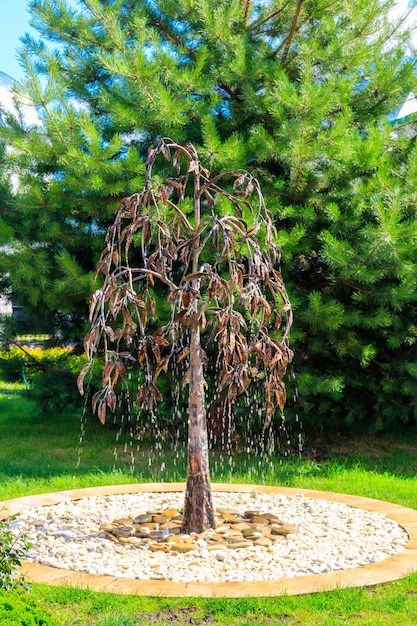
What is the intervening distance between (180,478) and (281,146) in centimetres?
273

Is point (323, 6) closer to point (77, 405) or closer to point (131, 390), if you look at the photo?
point (131, 390)

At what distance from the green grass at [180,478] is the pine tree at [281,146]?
0.55 m

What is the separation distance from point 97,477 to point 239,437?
5.88 ft

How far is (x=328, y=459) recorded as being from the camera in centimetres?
686

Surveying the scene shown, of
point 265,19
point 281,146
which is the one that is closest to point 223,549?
point 281,146

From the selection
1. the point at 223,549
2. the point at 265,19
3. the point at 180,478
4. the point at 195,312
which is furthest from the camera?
the point at 265,19

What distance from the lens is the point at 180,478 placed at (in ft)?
19.2

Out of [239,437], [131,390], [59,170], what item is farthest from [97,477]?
[59,170]

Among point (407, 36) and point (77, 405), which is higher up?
point (407, 36)

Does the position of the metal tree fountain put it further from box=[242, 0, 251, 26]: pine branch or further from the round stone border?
box=[242, 0, 251, 26]: pine branch

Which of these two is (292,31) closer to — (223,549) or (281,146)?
(281,146)

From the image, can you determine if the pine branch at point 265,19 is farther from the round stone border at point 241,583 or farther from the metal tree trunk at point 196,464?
the round stone border at point 241,583

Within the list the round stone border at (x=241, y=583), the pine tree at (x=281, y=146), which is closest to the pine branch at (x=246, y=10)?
the pine tree at (x=281, y=146)

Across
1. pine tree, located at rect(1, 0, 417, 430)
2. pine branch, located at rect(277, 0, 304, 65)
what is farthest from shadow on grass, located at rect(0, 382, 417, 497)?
pine branch, located at rect(277, 0, 304, 65)
